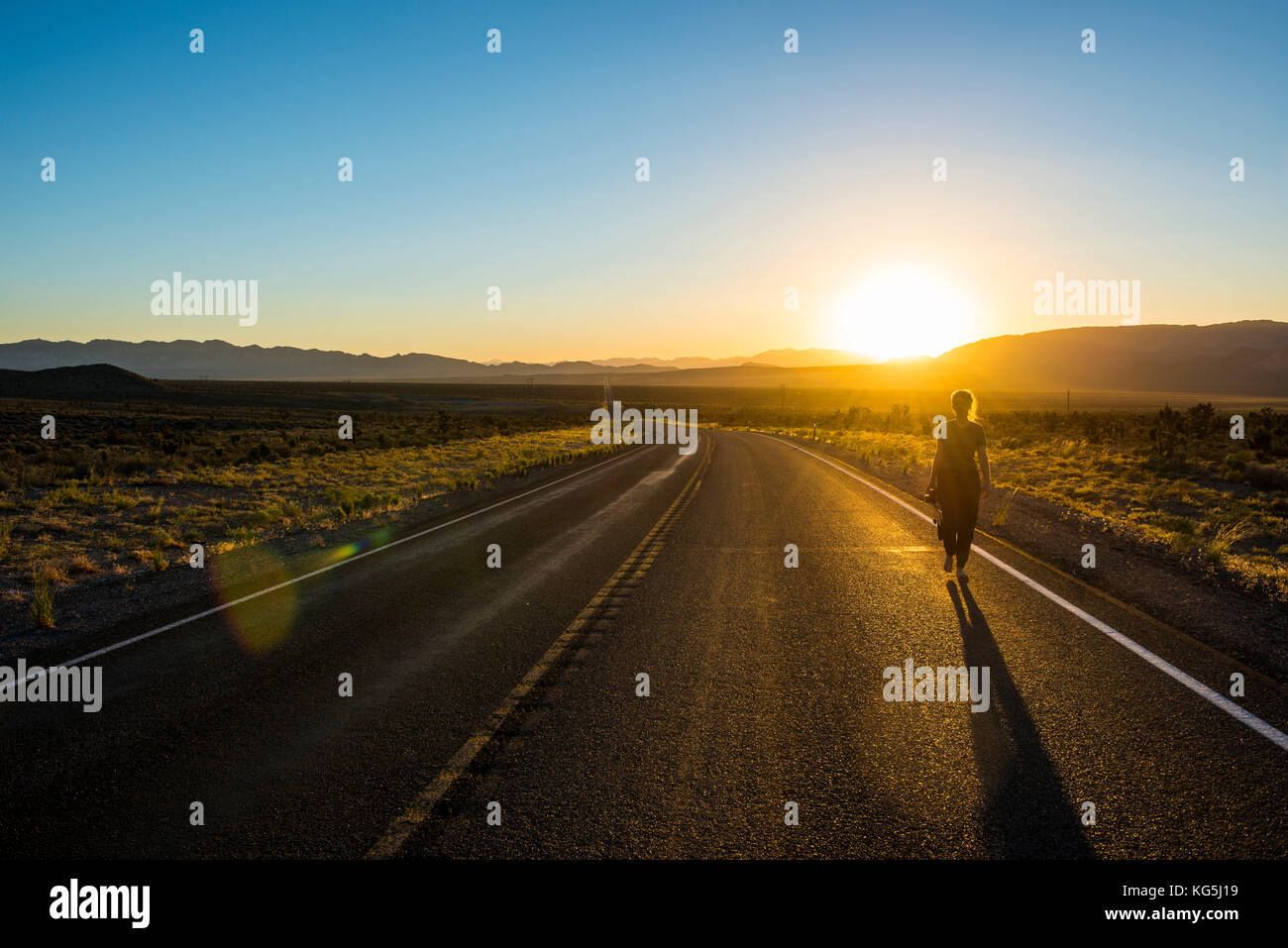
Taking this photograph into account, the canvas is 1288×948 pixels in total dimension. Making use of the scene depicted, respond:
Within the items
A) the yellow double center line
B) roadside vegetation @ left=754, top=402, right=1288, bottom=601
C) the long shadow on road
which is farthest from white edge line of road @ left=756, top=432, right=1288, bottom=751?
the yellow double center line

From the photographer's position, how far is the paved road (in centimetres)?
368

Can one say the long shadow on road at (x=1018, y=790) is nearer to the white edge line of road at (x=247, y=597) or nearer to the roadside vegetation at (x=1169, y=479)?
the roadside vegetation at (x=1169, y=479)

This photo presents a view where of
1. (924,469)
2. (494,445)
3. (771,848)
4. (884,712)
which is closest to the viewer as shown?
(771,848)

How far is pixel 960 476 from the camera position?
9.25 metres

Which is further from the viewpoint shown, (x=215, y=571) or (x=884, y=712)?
(x=215, y=571)

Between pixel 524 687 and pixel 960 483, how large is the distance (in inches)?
238

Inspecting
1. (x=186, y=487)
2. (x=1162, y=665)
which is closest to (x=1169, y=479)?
(x=1162, y=665)

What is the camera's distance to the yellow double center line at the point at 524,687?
373 cm

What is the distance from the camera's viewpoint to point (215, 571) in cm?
1047

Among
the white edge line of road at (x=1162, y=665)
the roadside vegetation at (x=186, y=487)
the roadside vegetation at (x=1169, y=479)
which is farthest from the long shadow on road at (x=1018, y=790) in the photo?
the roadside vegetation at (x=186, y=487)
